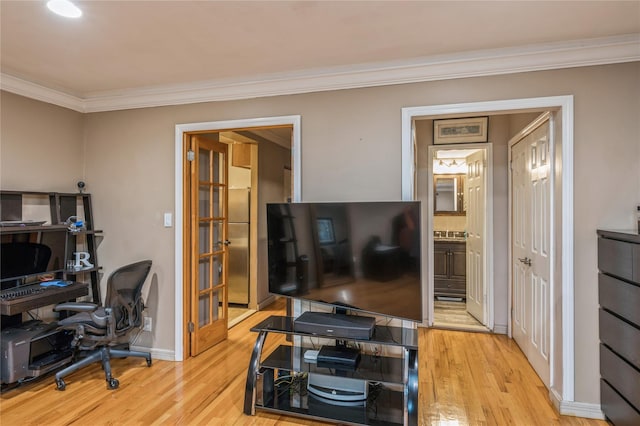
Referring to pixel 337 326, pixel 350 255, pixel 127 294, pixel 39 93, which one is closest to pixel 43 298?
pixel 127 294

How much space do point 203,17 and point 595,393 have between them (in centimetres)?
331

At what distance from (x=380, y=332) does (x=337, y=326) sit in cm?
29

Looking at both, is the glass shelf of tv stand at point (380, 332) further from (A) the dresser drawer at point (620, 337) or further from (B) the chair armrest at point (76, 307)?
(B) the chair armrest at point (76, 307)

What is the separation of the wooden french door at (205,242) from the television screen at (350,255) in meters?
1.00

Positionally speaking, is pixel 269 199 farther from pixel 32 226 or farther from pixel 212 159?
pixel 32 226

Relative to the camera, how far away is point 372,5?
191 centimetres

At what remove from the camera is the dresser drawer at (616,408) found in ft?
6.47

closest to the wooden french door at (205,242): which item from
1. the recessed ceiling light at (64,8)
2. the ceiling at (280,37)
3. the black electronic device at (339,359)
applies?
the ceiling at (280,37)

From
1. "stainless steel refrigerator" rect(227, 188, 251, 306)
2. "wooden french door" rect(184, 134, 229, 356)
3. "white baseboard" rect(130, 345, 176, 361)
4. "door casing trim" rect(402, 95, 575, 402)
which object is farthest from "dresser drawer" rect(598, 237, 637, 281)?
"stainless steel refrigerator" rect(227, 188, 251, 306)

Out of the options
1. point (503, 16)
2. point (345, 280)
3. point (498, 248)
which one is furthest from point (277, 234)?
point (498, 248)

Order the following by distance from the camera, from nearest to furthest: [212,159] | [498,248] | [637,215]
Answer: [637,215], [212,159], [498,248]

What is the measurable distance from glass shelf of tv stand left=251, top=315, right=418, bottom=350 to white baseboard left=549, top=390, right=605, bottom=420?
108cm

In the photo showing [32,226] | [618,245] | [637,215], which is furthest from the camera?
[32,226]

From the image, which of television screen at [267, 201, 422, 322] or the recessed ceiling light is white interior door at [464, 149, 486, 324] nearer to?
television screen at [267, 201, 422, 322]
